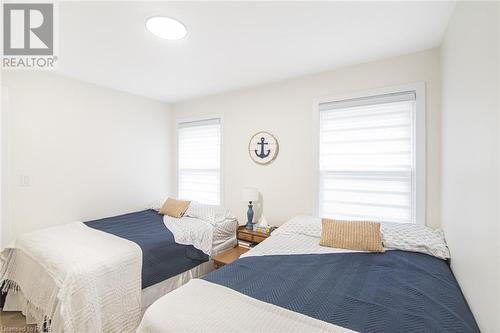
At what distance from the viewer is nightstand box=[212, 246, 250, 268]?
2434mm

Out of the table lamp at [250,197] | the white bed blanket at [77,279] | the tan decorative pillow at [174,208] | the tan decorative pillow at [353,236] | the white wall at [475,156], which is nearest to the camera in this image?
the white wall at [475,156]

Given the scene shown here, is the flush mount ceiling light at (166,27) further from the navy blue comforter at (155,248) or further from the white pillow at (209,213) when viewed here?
the white pillow at (209,213)

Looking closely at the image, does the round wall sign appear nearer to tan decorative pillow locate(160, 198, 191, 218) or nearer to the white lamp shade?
the white lamp shade

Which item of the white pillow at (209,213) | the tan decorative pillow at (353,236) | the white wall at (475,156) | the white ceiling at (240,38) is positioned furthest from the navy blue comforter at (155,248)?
the white wall at (475,156)

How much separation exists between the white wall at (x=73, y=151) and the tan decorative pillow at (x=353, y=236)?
9.50 feet

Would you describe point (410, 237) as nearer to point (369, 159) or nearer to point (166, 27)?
point (369, 159)

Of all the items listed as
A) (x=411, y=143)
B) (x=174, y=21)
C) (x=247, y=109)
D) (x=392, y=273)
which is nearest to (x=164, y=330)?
(x=392, y=273)

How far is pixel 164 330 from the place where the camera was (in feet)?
3.29

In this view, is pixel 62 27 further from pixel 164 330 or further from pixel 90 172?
pixel 164 330

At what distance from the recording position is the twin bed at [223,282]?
1058mm

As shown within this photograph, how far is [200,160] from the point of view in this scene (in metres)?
3.74

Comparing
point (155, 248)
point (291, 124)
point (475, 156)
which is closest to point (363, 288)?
point (475, 156)

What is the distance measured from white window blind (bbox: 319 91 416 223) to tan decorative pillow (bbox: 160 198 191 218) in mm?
1792

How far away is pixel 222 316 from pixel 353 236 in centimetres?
133
